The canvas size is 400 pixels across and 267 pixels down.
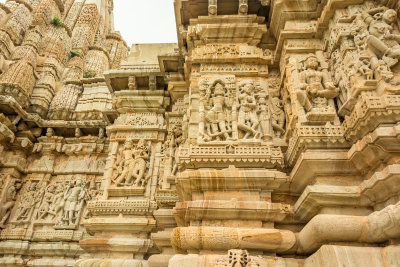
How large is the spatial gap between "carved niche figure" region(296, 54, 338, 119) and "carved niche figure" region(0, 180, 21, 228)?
27.6ft

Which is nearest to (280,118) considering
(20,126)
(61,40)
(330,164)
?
(330,164)

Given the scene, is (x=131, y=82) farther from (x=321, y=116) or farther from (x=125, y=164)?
(x=321, y=116)

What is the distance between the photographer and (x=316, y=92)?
3.80 m

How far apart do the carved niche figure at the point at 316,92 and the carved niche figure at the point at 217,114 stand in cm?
107

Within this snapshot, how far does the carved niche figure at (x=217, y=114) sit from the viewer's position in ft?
13.3

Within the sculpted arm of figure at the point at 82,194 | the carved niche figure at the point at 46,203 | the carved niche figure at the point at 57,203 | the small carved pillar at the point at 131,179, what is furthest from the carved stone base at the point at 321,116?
the carved niche figure at the point at 46,203

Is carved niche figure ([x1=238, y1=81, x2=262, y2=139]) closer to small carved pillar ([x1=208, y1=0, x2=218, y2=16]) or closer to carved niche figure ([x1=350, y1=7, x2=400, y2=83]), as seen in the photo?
carved niche figure ([x1=350, y1=7, x2=400, y2=83])

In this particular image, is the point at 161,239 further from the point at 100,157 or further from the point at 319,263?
the point at 100,157

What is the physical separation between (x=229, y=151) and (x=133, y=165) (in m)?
2.95

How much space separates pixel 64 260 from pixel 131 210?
3.33 metres

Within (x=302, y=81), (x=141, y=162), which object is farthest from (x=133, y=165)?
(x=302, y=81)

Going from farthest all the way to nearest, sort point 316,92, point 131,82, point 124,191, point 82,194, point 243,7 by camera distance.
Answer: point 82,194 → point 131,82 → point 124,191 → point 243,7 → point 316,92

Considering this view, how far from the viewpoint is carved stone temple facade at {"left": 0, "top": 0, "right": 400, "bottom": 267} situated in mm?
2977

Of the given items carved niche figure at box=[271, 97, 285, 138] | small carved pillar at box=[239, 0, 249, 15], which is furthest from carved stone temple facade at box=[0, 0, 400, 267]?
small carved pillar at box=[239, 0, 249, 15]
